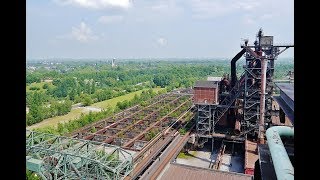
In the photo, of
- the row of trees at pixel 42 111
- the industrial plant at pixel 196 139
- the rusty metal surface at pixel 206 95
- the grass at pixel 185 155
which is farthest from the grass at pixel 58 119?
the rusty metal surface at pixel 206 95

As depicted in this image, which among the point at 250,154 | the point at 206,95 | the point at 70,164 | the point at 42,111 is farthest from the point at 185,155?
the point at 42,111

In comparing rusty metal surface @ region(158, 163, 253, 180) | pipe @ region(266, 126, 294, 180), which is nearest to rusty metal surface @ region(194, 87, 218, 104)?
rusty metal surface @ region(158, 163, 253, 180)

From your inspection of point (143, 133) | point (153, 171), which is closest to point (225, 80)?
point (143, 133)

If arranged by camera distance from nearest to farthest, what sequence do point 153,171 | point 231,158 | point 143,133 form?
point 153,171
point 231,158
point 143,133

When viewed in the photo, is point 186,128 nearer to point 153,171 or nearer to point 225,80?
point 225,80

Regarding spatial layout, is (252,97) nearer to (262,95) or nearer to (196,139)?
(262,95)
